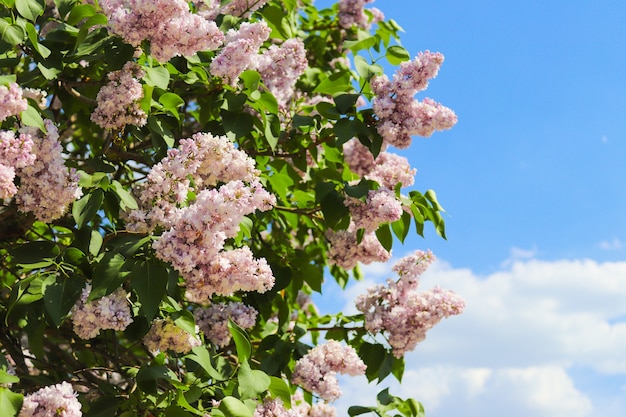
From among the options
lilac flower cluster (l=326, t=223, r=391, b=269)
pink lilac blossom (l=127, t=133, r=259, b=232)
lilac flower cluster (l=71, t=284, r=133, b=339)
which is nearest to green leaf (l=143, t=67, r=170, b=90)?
pink lilac blossom (l=127, t=133, r=259, b=232)

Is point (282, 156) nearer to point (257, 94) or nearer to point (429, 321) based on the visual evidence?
point (257, 94)

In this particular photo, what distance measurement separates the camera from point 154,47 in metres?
3.31

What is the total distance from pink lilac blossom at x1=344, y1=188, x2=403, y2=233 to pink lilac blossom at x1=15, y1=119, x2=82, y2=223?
136cm

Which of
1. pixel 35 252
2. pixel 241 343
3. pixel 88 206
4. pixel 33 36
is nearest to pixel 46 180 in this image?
pixel 88 206

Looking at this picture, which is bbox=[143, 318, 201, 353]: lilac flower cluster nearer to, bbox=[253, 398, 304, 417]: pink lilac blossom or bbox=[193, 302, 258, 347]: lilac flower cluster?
bbox=[253, 398, 304, 417]: pink lilac blossom

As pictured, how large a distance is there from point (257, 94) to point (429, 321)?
4.77 feet

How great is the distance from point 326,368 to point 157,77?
1597 mm

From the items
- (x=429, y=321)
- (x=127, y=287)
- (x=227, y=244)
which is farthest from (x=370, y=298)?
(x=127, y=287)

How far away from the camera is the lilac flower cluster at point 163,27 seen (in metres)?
3.24

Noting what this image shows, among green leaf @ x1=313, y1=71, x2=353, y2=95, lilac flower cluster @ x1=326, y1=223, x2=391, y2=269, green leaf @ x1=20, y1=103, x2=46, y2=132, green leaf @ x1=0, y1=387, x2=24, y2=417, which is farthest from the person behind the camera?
lilac flower cluster @ x1=326, y1=223, x2=391, y2=269

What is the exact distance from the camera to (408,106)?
4.07 metres

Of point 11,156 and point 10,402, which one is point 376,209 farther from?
point 10,402

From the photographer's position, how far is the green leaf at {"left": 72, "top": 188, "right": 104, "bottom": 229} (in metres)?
3.21

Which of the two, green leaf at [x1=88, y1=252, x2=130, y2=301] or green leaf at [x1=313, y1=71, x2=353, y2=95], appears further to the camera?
green leaf at [x1=313, y1=71, x2=353, y2=95]
